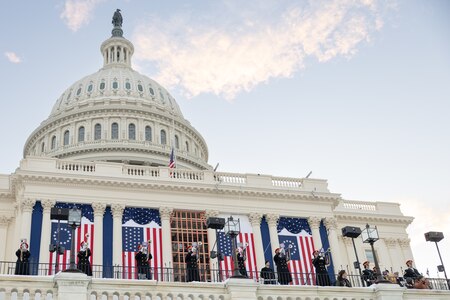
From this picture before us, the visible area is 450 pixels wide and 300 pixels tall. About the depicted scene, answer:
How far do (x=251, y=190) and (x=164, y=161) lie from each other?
23.2 metres

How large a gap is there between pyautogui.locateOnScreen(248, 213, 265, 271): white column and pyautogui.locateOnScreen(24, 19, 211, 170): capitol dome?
2342 centimetres

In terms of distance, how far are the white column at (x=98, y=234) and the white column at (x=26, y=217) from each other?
4.18 metres

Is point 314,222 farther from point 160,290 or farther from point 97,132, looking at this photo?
point 97,132

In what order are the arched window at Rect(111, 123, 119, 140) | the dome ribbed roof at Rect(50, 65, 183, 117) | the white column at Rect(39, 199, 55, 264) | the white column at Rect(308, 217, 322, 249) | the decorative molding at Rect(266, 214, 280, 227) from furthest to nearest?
the dome ribbed roof at Rect(50, 65, 183, 117) → the arched window at Rect(111, 123, 119, 140) → the white column at Rect(308, 217, 322, 249) → the decorative molding at Rect(266, 214, 280, 227) → the white column at Rect(39, 199, 55, 264)

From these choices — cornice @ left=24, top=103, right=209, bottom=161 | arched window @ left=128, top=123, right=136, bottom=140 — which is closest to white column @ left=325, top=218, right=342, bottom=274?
arched window @ left=128, top=123, right=136, bottom=140

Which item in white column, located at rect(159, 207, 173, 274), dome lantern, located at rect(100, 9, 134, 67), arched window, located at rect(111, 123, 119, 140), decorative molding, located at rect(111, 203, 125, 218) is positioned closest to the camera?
white column, located at rect(159, 207, 173, 274)

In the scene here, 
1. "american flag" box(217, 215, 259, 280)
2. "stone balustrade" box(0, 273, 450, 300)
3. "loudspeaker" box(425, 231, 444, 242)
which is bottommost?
"stone balustrade" box(0, 273, 450, 300)

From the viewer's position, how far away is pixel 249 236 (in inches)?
1679

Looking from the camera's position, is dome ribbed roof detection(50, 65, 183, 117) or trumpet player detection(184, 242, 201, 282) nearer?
trumpet player detection(184, 242, 201, 282)

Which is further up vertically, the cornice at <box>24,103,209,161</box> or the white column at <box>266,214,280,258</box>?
the cornice at <box>24,103,209,161</box>

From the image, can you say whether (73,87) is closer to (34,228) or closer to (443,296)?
(34,228)

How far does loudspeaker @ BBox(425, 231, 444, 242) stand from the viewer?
24.8 m

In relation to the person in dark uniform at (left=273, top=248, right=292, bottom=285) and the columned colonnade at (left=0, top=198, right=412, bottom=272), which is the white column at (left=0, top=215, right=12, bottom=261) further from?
the person in dark uniform at (left=273, top=248, right=292, bottom=285)

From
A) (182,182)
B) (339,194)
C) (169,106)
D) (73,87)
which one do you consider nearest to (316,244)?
(339,194)
